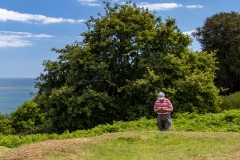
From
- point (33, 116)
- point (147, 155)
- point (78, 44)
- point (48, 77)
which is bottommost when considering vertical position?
point (33, 116)

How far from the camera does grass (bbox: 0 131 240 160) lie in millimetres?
8054

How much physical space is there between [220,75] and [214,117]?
27.1 metres

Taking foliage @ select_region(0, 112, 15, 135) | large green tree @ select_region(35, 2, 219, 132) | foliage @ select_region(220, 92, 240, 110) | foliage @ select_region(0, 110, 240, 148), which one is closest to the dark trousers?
foliage @ select_region(0, 110, 240, 148)

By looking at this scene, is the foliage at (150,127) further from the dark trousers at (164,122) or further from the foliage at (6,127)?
the foliage at (6,127)

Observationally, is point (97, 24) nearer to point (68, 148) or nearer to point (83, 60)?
point (83, 60)

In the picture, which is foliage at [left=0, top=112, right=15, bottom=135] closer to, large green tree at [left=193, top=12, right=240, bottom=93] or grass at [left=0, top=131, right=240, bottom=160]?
large green tree at [left=193, top=12, right=240, bottom=93]

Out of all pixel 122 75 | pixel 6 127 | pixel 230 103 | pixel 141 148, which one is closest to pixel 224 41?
pixel 230 103

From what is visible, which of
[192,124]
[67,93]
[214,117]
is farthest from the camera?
[67,93]

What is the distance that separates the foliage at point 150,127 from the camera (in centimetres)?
1330

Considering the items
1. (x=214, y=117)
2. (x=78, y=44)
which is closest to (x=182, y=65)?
(x=214, y=117)

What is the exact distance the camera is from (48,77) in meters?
21.8

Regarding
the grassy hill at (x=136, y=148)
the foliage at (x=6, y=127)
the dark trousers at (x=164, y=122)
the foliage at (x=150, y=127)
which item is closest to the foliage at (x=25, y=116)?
the foliage at (x=6, y=127)

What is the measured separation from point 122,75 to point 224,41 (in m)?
24.0

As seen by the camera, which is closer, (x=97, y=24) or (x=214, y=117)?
(x=214, y=117)
